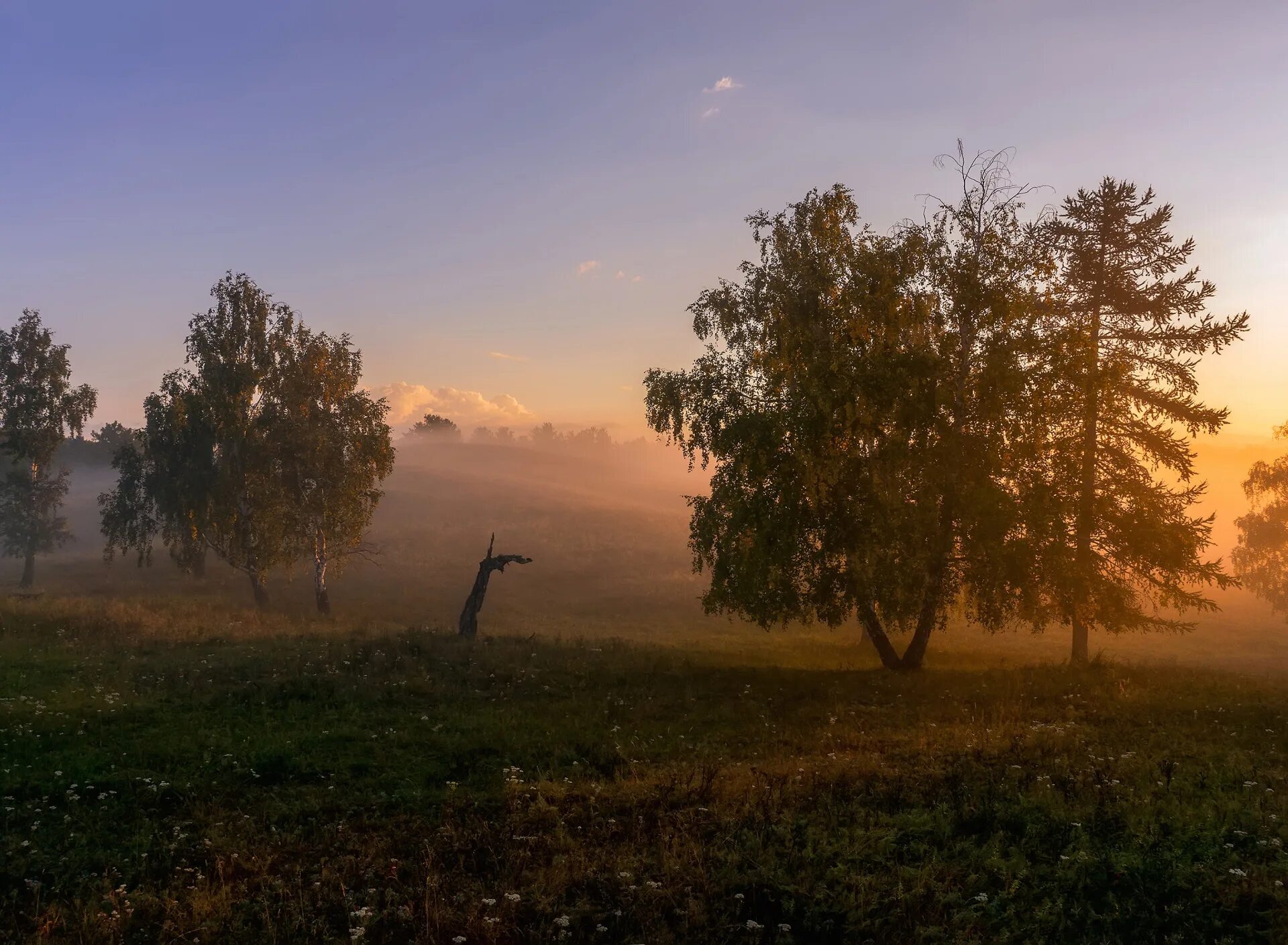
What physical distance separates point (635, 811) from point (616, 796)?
0.71 metres

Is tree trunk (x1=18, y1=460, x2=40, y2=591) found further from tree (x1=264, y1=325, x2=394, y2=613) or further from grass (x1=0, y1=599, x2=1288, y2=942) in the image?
grass (x1=0, y1=599, x2=1288, y2=942)

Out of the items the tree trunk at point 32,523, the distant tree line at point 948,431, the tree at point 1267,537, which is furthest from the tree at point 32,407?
the tree at point 1267,537

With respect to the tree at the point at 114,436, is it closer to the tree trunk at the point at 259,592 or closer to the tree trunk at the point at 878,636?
the tree trunk at the point at 259,592

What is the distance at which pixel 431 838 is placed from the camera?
9.18 meters

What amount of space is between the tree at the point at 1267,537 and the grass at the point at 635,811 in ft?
114

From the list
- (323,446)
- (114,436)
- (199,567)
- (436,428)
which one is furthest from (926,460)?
(436,428)

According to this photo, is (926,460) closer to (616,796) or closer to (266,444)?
(616,796)

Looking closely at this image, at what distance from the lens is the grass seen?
23.6 feet

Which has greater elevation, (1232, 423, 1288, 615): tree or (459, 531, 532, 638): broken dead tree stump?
(1232, 423, 1288, 615): tree

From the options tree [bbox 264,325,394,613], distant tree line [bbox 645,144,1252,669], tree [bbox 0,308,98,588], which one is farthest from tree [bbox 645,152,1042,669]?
tree [bbox 0,308,98,588]

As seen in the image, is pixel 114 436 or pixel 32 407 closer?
pixel 32 407

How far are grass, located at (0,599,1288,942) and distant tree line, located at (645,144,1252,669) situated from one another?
283 cm

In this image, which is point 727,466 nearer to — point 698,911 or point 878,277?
point 878,277

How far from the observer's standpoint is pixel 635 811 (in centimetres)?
997
